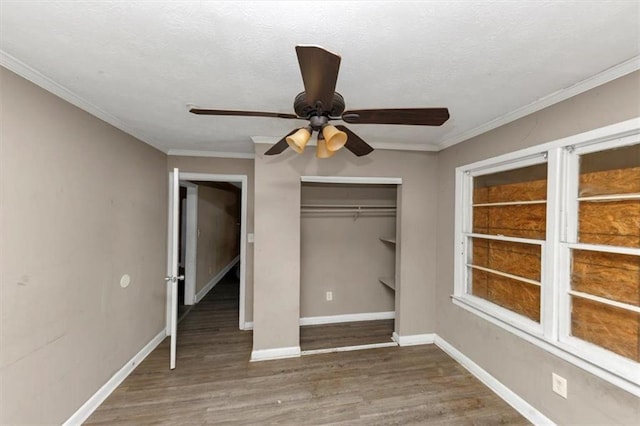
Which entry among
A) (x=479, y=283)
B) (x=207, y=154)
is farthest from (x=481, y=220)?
(x=207, y=154)

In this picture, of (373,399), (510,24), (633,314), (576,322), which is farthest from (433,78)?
(373,399)

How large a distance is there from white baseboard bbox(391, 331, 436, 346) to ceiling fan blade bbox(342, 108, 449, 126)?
100 inches

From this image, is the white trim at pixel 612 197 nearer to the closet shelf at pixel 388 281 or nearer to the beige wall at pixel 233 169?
the closet shelf at pixel 388 281

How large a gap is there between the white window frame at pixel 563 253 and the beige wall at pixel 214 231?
432 centimetres

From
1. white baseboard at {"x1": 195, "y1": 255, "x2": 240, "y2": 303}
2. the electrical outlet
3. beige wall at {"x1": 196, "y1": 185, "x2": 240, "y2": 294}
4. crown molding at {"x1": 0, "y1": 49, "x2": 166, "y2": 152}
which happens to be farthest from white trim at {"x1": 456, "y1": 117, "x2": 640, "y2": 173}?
white baseboard at {"x1": 195, "y1": 255, "x2": 240, "y2": 303}

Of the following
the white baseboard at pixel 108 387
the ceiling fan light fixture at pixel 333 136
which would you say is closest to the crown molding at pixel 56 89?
the ceiling fan light fixture at pixel 333 136

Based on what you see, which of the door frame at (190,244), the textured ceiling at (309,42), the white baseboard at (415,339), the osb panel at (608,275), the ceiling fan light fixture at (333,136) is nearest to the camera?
the textured ceiling at (309,42)

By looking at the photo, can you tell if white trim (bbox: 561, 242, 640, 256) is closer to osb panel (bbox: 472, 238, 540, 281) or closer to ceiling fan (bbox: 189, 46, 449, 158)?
osb panel (bbox: 472, 238, 540, 281)

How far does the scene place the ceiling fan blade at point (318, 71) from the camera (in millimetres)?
850

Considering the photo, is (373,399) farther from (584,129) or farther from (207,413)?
(584,129)

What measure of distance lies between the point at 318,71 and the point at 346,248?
298cm

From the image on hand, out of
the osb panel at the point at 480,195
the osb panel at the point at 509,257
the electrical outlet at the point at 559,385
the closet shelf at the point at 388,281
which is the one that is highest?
the osb panel at the point at 480,195

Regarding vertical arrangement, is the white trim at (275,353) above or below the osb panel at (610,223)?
below

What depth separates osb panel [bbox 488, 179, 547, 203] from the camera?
1.97 metres
